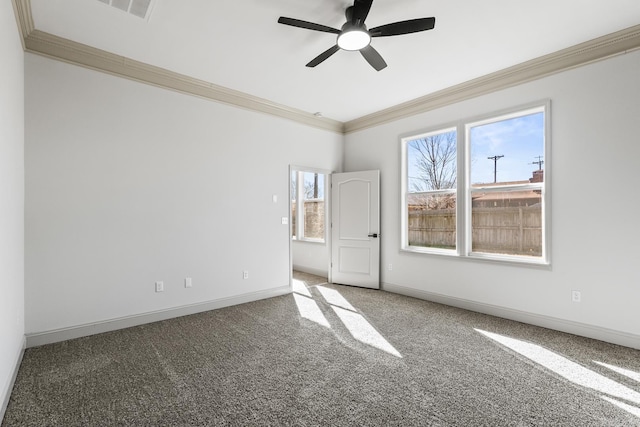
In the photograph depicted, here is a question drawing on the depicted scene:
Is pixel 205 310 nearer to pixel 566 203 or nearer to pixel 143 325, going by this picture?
pixel 143 325

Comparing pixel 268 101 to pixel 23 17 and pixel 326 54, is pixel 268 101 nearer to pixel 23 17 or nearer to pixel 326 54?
pixel 326 54

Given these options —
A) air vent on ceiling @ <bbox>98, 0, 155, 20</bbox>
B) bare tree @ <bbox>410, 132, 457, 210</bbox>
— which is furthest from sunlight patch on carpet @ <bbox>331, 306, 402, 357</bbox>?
air vent on ceiling @ <bbox>98, 0, 155, 20</bbox>

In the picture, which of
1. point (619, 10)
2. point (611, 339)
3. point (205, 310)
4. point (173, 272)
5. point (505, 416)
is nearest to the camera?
point (505, 416)

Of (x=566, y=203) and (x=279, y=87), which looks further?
(x=279, y=87)

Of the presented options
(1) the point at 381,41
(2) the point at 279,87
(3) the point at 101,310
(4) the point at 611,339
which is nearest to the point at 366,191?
(2) the point at 279,87

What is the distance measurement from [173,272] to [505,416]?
349 centimetres

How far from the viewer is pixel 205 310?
4.02 m

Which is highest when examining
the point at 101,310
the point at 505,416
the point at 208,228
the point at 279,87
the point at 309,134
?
the point at 279,87

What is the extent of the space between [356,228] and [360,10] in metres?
3.48

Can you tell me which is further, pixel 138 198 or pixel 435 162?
pixel 435 162

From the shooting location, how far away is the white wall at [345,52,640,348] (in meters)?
2.94

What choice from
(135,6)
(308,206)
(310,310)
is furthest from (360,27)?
(308,206)

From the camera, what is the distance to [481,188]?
160 inches

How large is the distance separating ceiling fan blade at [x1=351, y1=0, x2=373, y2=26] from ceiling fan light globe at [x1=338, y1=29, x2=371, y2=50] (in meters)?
0.07
